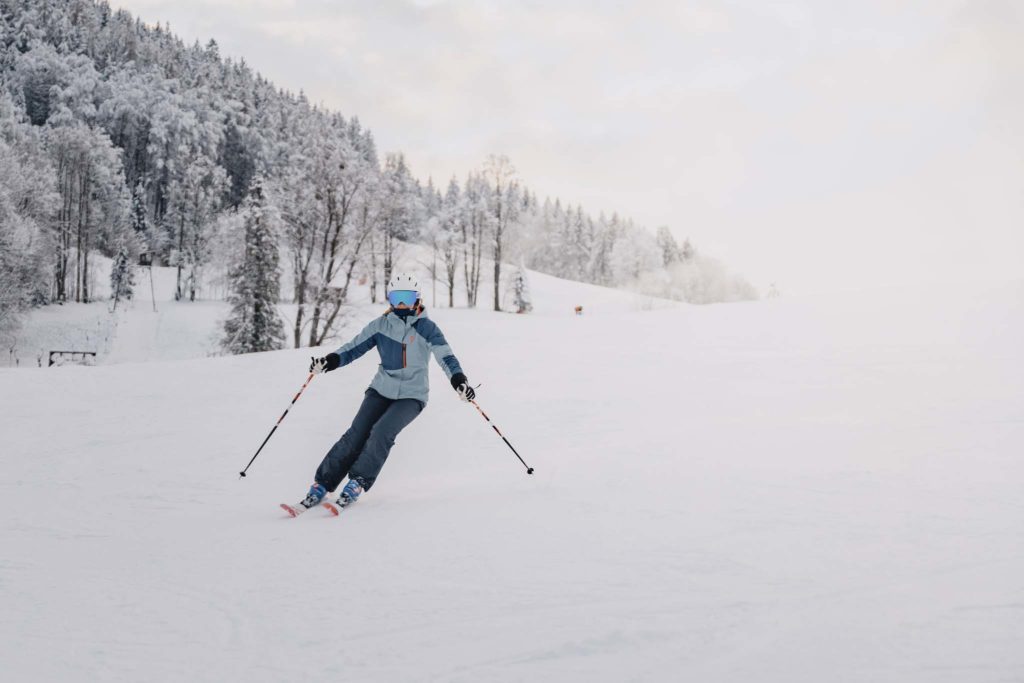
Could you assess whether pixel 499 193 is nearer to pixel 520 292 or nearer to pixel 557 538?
pixel 520 292

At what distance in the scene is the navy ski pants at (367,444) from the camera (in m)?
5.07

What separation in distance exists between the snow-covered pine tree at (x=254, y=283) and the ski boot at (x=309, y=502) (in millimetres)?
27317

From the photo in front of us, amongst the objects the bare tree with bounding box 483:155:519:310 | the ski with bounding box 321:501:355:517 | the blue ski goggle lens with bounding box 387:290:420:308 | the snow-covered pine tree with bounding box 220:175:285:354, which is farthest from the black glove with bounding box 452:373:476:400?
the bare tree with bounding box 483:155:519:310

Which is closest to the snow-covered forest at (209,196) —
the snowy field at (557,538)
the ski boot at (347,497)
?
the snowy field at (557,538)

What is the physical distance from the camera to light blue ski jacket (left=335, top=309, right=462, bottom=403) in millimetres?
5414

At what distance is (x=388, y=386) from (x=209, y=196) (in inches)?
2472

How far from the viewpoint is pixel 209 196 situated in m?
59.5

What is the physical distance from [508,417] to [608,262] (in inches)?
3940

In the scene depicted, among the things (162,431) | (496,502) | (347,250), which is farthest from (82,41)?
(496,502)

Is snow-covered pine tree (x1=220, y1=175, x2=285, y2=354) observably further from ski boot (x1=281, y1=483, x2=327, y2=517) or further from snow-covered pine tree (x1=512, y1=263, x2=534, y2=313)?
snow-covered pine tree (x1=512, y1=263, x2=534, y2=313)

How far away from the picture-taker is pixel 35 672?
252 cm

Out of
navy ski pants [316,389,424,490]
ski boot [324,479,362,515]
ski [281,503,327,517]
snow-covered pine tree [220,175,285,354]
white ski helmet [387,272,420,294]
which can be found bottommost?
ski [281,503,327,517]

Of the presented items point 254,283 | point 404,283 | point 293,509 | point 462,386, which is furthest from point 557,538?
point 254,283

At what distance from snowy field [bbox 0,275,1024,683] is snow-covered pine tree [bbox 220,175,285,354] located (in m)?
21.1
